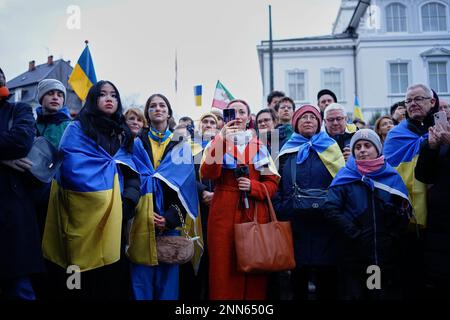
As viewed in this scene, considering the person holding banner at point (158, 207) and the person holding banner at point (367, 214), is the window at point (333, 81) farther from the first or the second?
the person holding banner at point (158, 207)

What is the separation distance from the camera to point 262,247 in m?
2.99

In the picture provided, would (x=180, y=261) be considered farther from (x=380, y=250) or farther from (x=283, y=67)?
(x=283, y=67)

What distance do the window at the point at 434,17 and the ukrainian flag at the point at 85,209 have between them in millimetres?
27218

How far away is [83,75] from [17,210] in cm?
327

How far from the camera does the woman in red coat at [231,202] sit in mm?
3201

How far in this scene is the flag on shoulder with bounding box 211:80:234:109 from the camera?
7.21 metres

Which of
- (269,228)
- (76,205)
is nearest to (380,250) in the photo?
(269,228)

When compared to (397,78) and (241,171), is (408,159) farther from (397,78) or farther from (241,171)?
(397,78)

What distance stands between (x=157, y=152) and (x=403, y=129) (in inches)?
103

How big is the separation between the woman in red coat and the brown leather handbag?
0.19 metres

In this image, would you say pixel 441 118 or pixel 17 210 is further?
pixel 441 118

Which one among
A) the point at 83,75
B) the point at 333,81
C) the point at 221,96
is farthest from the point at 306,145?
the point at 333,81

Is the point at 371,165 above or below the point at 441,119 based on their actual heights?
below

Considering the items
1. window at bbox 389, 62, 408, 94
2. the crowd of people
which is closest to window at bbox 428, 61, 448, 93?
window at bbox 389, 62, 408, 94
